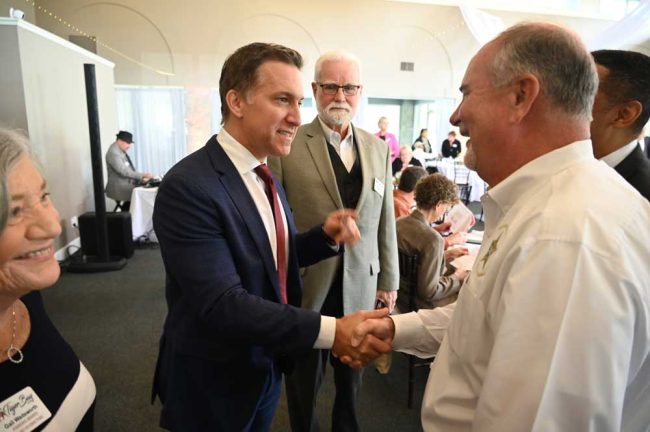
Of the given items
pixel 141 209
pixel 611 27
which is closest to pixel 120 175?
pixel 141 209

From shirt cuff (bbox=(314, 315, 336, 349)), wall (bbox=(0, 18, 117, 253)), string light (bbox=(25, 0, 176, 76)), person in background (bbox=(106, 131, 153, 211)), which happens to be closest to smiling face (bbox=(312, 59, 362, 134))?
shirt cuff (bbox=(314, 315, 336, 349))

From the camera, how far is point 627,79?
1.44 meters

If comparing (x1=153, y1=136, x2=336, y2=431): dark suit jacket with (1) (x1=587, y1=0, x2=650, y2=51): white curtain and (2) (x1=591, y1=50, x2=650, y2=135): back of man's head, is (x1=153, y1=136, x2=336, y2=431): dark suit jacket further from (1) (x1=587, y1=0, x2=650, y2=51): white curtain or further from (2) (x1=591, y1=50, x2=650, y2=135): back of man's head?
(1) (x1=587, y1=0, x2=650, y2=51): white curtain

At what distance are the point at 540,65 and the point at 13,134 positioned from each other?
113cm

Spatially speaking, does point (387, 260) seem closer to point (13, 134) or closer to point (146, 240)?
point (13, 134)

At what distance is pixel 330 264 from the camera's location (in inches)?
70.6

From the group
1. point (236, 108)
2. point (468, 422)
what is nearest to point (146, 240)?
point (236, 108)

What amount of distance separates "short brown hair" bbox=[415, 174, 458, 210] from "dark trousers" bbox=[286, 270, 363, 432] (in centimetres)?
86

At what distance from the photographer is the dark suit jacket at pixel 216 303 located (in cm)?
103

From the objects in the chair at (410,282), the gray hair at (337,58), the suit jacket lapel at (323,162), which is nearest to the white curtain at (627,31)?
the chair at (410,282)

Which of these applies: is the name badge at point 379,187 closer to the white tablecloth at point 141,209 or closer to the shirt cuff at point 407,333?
the shirt cuff at point 407,333

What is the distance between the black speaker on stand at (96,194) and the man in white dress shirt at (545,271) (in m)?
4.45

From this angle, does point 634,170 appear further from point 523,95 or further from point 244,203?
point 244,203

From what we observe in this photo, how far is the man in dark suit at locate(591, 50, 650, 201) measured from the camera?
1.45 meters
